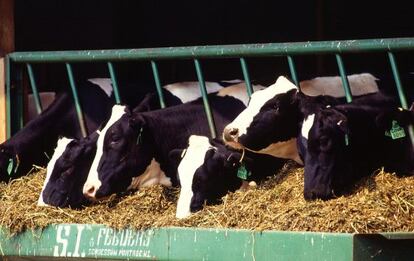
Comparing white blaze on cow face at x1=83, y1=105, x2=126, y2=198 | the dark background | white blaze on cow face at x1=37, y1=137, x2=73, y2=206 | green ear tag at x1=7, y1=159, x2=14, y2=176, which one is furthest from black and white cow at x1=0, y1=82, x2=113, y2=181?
the dark background

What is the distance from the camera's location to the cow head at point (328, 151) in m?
7.33

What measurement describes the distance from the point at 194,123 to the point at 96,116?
136cm

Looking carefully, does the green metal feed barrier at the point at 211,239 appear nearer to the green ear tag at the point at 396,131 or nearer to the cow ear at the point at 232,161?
the green ear tag at the point at 396,131

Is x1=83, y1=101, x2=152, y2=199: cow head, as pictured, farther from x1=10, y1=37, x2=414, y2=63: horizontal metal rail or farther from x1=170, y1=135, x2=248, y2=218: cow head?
x1=170, y1=135, x2=248, y2=218: cow head

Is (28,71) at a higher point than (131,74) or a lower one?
higher

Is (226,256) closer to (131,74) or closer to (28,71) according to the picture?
(28,71)

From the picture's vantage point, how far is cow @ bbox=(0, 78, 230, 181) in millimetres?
9391

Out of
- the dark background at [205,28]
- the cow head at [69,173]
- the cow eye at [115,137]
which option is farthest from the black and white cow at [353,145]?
the dark background at [205,28]

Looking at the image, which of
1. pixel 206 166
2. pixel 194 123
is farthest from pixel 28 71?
pixel 206 166

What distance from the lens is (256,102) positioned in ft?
26.3

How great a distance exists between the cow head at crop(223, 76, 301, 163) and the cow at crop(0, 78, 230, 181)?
1488 millimetres

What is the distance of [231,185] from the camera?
790cm

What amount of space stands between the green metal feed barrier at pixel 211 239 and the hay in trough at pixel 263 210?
14 cm

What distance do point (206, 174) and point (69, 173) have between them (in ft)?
3.96
